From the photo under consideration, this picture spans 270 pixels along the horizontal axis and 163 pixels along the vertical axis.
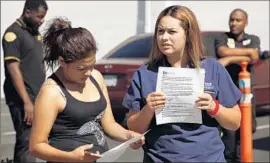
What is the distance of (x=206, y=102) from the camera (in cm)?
314

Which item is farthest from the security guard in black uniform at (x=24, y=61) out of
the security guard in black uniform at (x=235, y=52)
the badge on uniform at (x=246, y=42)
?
the badge on uniform at (x=246, y=42)

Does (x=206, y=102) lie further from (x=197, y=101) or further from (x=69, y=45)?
(x=69, y=45)

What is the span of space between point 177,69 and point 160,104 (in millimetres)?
203

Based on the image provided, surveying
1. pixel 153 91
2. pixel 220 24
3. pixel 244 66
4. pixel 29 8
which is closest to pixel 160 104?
pixel 153 91

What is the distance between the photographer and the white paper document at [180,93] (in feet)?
10.5

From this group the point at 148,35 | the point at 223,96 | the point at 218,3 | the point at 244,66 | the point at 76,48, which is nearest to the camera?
the point at 76,48

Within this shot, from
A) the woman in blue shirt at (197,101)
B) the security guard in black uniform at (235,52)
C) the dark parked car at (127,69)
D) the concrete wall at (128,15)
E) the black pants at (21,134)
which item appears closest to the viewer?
the woman in blue shirt at (197,101)

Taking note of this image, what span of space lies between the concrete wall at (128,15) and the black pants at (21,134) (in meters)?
10.7

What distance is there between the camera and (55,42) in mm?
3232

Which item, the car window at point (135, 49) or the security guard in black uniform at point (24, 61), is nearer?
the security guard in black uniform at point (24, 61)

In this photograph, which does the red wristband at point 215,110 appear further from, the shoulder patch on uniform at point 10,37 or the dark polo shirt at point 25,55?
the shoulder patch on uniform at point 10,37

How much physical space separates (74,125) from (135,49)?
7864 millimetres

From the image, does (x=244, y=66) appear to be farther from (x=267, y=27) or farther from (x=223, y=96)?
(x=267, y=27)

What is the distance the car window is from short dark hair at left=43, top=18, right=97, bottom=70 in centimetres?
728
